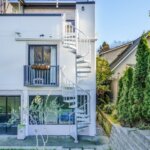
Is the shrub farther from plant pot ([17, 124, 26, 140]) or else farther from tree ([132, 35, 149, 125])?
plant pot ([17, 124, 26, 140])

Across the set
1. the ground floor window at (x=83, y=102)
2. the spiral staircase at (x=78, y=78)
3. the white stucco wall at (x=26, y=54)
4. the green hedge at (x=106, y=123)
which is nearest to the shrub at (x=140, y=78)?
the green hedge at (x=106, y=123)

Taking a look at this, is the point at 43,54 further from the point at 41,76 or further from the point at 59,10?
the point at 59,10

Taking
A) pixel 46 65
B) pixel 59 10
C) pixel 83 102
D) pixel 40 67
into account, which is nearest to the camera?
pixel 40 67

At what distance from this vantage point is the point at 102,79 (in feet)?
83.3

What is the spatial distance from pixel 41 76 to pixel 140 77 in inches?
300

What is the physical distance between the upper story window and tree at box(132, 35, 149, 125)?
731 cm

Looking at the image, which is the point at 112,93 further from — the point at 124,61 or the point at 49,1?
the point at 49,1

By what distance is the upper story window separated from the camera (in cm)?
1884

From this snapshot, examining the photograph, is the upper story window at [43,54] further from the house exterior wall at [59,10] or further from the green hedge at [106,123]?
the green hedge at [106,123]

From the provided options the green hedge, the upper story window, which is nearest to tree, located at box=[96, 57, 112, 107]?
the green hedge

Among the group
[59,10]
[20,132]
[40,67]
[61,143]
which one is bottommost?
[61,143]

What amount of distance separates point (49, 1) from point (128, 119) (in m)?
11.9

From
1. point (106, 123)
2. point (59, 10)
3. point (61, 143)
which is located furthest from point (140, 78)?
point (59, 10)

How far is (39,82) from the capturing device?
1856cm
